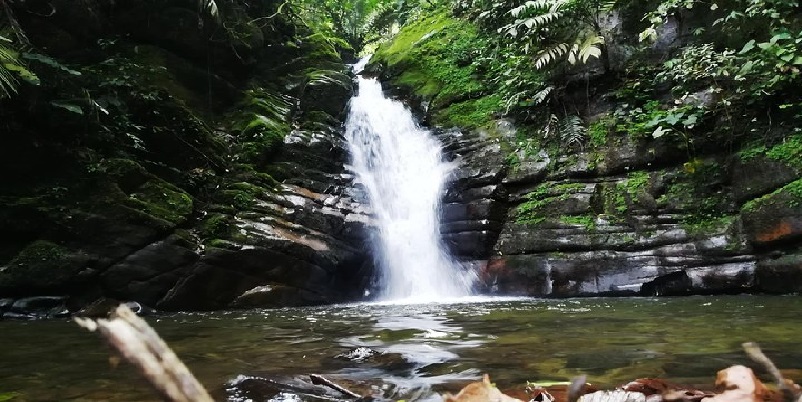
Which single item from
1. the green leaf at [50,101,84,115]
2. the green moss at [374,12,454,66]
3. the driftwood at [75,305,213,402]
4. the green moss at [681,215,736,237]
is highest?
A: the green moss at [374,12,454,66]

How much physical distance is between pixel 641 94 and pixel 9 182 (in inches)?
399

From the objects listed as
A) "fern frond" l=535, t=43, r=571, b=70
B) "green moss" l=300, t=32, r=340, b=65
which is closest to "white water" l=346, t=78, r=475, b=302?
"green moss" l=300, t=32, r=340, b=65

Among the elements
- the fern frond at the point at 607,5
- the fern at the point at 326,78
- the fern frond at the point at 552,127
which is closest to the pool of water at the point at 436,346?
the fern frond at the point at 552,127

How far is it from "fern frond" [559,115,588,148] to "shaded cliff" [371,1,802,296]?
1.0 inches

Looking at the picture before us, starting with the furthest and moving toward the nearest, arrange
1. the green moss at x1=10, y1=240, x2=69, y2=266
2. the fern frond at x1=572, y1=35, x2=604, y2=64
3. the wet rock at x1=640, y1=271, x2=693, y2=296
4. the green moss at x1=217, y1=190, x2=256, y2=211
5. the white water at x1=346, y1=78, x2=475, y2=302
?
the fern frond at x1=572, y1=35, x2=604, y2=64
the white water at x1=346, y1=78, x2=475, y2=302
the green moss at x1=217, y1=190, x2=256, y2=211
the wet rock at x1=640, y1=271, x2=693, y2=296
the green moss at x1=10, y1=240, x2=69, y2=266

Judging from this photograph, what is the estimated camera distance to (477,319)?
500cm

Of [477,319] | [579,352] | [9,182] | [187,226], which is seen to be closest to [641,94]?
[477,319]

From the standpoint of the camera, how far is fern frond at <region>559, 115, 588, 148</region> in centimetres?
910

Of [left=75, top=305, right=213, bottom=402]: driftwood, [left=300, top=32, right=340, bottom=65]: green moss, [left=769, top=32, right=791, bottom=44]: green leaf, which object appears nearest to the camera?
[left=75, top=305, right=213, bottom=402]: driftwood

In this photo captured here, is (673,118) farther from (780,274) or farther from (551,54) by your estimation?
(780,274)

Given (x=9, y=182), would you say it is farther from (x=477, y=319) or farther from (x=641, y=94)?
(x=641, y=94)

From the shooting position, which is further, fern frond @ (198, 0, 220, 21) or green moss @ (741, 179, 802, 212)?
fern frond @ (198, 0, 220, 21)

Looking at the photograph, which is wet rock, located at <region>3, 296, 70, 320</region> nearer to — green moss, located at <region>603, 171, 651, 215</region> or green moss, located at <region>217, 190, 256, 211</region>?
green moss, located at <region>217, 190, 256, 211</region>

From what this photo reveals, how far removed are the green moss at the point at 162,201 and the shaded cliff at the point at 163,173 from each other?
24 millimetres
